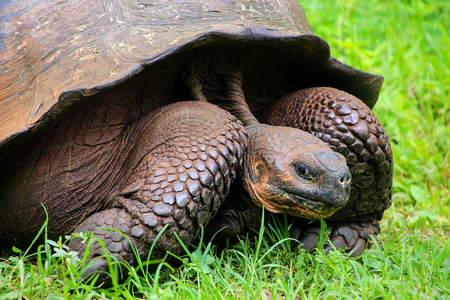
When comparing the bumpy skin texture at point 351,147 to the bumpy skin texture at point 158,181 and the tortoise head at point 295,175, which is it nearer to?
the tortoise head at point 295,175

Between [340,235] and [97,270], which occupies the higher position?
[97,270]

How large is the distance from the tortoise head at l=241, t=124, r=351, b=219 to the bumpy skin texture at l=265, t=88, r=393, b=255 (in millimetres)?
234

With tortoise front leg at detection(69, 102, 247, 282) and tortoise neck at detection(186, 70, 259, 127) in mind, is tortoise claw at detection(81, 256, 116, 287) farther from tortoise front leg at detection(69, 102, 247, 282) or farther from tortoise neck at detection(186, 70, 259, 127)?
tortoise neck at detection(186, 70, 259, 127)

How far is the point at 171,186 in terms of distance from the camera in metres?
2.55

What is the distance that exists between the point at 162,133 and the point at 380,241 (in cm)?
165

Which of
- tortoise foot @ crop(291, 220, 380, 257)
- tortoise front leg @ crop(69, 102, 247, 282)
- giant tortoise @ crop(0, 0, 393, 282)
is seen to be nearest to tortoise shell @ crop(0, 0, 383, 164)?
giant tortoise @ crop(0, 0, 393, 282)

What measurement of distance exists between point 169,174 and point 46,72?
0.85 meters

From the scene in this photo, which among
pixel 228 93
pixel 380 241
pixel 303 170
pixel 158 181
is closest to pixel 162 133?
pixel 158 181

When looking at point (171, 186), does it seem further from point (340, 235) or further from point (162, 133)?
point (340, 235)

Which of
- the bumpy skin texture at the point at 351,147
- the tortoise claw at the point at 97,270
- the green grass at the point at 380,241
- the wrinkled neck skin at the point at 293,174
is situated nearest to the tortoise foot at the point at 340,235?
the bumpy skin texture at the point at 351,147

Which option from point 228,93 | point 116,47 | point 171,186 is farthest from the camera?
point 228,93

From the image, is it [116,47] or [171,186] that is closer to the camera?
[171,186]

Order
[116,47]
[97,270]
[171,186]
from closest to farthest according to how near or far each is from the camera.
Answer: [97,270], [171,186], [116,47]

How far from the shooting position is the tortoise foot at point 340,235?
3201 millimetres
